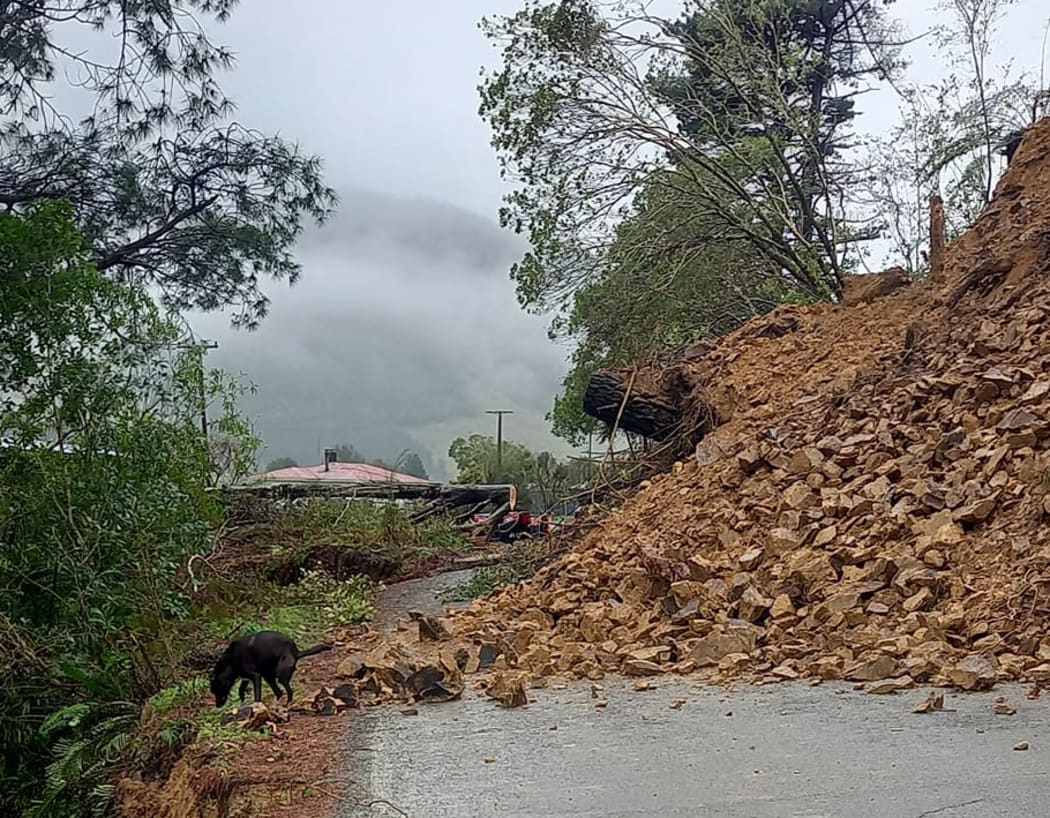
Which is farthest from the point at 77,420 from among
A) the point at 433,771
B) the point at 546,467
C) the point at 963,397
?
the point at 546,467

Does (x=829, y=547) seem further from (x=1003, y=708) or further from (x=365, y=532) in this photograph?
(x=365, y=532)

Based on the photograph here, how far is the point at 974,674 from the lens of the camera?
166 inches

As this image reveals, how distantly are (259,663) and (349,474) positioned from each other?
979cm

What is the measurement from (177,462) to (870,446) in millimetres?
4284

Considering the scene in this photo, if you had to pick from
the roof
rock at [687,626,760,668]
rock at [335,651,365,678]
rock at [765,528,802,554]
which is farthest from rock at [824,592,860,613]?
the roof

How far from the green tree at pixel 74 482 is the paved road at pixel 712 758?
2.42 metres

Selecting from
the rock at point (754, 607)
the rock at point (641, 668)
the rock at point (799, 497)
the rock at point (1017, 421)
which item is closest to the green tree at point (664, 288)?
the rock at point (799, 497)

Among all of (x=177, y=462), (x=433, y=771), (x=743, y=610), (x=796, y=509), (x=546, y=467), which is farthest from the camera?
(x=546, y=467)

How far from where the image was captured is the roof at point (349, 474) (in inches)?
535

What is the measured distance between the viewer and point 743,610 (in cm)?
541

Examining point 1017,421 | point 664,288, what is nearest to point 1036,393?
point 1017,421

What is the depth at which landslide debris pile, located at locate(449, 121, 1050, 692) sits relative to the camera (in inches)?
192

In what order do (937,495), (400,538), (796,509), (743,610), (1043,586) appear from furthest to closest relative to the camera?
(400,538) → (796,509) → (937,495) → (743,610) → (1043,586)

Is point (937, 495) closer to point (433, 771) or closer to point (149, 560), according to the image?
point (433, 771)
